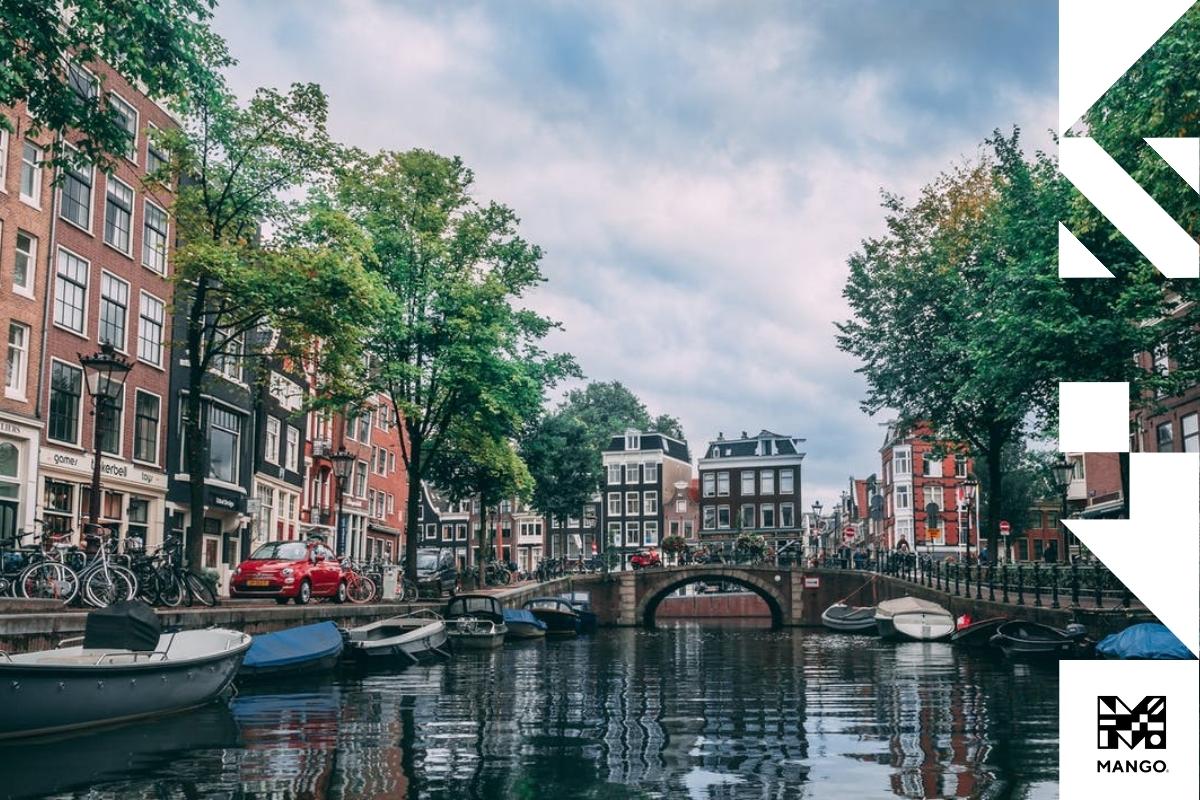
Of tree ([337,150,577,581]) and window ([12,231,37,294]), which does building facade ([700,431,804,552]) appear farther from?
window ([12,231,37,294])

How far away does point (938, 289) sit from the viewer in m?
40.0

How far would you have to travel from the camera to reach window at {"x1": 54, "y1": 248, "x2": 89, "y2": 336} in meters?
32.3

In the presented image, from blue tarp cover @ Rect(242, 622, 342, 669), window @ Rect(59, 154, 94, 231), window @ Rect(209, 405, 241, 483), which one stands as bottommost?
blue tarp cover @ Rect(242, 622, 342, 669)

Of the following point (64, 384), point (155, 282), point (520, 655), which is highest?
point (155, 282)

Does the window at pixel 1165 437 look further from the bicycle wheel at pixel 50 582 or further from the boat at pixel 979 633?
the bicycle wheel at pixel 50 582

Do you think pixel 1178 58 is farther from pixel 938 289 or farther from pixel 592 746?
pixel 938 289

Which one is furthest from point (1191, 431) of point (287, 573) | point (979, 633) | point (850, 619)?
point (287, 573)

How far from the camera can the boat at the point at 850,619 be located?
53.9 meters

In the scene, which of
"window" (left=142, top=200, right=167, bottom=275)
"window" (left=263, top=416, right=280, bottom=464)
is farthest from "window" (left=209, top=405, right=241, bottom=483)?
"window" (left=142, top=200, right=167, bottom=275)

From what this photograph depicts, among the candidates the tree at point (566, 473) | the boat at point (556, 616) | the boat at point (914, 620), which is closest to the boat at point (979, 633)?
the boat at point (914, 620)

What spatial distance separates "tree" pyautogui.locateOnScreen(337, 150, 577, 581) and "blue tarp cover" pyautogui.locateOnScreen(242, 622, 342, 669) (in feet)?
46.8

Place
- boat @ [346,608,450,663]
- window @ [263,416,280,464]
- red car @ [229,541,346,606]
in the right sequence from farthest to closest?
1. window @ [263,416,280,464]
2. red car @ [229,541,346,606]
3. boat @ [346,608,450,663]

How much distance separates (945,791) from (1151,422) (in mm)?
36342

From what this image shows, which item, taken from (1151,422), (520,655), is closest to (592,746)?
(520,655)
